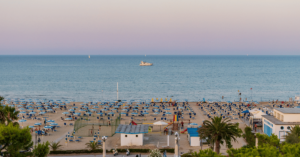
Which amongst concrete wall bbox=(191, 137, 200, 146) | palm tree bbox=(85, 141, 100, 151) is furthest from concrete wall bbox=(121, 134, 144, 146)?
concrete wall bbox=(191, 137, 200, 146)

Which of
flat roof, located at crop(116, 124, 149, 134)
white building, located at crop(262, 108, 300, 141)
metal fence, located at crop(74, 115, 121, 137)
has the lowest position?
metal fence, located at crop(74, 115, 121, 137)

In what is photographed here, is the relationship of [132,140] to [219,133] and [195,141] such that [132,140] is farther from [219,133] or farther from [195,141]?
[219,133]

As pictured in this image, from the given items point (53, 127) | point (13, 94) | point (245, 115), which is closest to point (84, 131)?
point (53, 127)

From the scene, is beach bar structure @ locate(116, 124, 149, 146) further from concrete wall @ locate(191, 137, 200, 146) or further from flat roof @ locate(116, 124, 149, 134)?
concrete wall @ locate(191, 137, 200, 146)

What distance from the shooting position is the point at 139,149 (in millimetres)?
26016

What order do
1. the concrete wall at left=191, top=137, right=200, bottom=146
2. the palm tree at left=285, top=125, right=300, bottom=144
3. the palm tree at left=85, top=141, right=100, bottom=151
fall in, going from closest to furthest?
the palm tree at left=285, top=125, right=300, bottom=144 < the palm tree at left=85, top=141, right=100, bottom=151 < the concrete wall at left=191, top=137, right=200, bottom=146

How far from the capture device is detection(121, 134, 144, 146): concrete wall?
28234 millimetres

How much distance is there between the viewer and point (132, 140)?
2831cm

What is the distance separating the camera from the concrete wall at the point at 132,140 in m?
28.2

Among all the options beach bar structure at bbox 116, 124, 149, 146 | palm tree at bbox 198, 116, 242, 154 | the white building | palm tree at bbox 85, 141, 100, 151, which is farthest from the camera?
beach bar structure at bbox 116, 124, 149, 146

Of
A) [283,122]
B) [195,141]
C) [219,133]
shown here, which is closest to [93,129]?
[195,141]

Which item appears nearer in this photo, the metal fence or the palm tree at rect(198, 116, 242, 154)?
the palm tree at rect(198, 116, 242, 154)

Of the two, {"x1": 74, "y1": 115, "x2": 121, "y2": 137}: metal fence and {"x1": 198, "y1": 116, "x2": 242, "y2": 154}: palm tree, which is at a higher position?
{"x1": 198, "y1": 116, "x2": 242, "y2": 154}: palm tree

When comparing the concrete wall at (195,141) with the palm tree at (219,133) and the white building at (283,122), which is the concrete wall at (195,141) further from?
the white building at (283,122)
